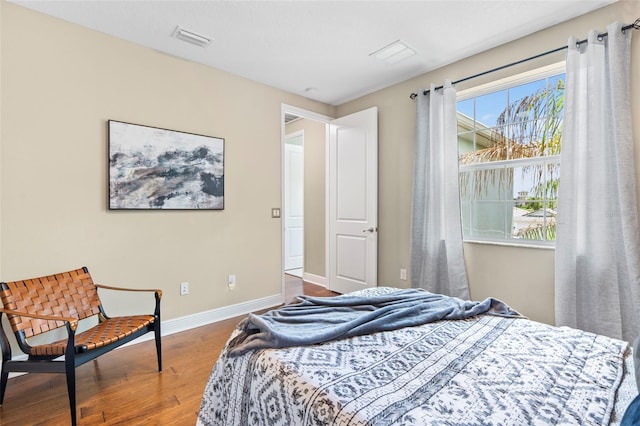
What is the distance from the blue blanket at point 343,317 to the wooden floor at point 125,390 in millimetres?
806

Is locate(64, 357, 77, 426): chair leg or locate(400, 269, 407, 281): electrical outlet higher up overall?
locate(400, 269, 407, 281): electrical outlet

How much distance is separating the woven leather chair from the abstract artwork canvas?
706 millimetres

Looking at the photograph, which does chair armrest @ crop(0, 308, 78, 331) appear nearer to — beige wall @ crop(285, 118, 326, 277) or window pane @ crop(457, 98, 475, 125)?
beige wall @ crop(285, 118, 326, 277)

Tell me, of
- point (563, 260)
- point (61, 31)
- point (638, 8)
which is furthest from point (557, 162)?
point (61, 31)

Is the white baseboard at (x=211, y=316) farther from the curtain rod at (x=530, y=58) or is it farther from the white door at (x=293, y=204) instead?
the curtain rod at (x=530, y=58)

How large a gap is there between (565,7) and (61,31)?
369cm

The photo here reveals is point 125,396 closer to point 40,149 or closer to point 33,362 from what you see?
point 33,362

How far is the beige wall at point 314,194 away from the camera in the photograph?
477 centimetres

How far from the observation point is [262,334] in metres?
1.36

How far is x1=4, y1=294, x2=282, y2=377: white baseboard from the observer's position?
2.89 metres

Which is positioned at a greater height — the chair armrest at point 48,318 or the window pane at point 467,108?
the window pane at point 467,108

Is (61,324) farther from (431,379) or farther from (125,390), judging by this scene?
(431,379)

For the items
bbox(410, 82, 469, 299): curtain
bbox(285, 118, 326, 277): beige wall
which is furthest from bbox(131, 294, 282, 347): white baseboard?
bbox(410, 82, 469, 299): curtain

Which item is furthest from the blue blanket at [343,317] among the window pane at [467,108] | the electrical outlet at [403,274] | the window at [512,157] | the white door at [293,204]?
the white door at [293,204]
